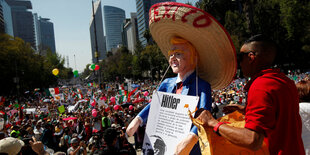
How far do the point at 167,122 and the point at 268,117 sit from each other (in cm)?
96

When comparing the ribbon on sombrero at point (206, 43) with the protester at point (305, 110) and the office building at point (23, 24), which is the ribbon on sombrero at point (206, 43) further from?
the office building at point (23, 24)

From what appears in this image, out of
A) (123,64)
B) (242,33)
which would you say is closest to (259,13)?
(242,33)

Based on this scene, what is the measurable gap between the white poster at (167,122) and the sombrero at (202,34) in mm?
596

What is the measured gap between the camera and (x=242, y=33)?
29.8m

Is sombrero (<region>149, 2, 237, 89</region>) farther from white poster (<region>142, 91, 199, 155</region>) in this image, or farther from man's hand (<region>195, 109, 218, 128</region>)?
man's hand (<region>195, 109, 218, 128</region>)

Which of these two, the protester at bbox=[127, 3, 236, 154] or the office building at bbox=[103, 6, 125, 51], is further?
the office building at bbox=[103, 6, 125, 51]

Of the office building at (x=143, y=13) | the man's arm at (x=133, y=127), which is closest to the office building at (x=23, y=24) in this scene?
the office building at (x=143, y=13)

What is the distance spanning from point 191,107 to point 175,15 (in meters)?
0.91

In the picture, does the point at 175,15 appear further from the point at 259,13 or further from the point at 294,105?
the point at 259,13

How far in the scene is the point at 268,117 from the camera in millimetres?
1325

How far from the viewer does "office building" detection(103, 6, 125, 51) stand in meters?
177

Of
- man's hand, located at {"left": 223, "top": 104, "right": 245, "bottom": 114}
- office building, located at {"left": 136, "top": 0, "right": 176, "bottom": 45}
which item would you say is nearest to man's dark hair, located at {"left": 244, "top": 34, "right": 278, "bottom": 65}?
man's hand, located at {"left": 223, "top": 104, "right": 245, "bottom": 114}

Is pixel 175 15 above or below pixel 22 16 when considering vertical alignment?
below

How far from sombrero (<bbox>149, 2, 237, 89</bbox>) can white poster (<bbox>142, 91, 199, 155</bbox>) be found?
1.96ft
